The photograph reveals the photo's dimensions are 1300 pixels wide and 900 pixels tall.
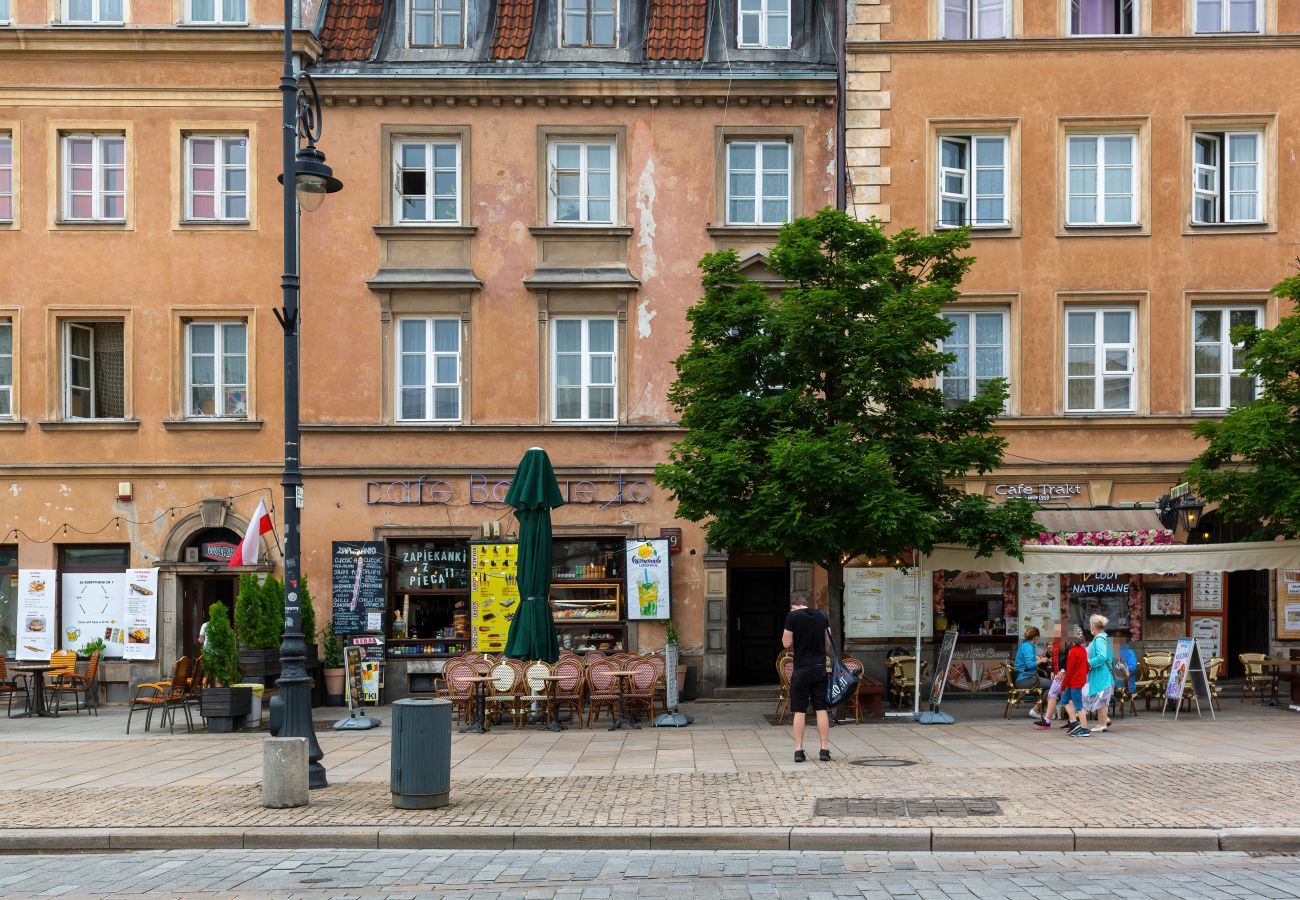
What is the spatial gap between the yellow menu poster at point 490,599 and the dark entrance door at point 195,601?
4.30 meters

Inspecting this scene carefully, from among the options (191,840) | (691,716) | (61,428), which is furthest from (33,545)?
(191,840)

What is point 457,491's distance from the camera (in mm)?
22422

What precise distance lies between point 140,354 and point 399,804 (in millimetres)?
13598

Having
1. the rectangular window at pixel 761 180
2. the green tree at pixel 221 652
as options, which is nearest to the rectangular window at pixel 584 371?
the rectangular window at pixel 761 180

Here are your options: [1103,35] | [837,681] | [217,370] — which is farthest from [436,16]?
[837,681]

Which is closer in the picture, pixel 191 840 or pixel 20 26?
pixel 191 840

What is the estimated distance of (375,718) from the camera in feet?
65.1

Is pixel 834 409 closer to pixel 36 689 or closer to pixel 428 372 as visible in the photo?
pixel 428 372

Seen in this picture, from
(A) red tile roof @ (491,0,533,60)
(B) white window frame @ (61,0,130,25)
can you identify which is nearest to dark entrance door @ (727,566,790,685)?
(A) red tile roof @ (491,0,533,60)

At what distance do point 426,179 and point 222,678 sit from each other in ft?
30.6

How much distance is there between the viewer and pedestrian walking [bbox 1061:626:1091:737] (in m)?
16.7

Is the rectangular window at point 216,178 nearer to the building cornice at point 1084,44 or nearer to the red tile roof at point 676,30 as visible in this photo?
the red tile roof at point 676,30

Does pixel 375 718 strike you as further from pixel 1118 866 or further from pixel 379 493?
pixel 1118 866

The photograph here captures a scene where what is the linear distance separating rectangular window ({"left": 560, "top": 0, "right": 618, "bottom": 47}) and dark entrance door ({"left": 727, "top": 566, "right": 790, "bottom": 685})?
9.69 m
